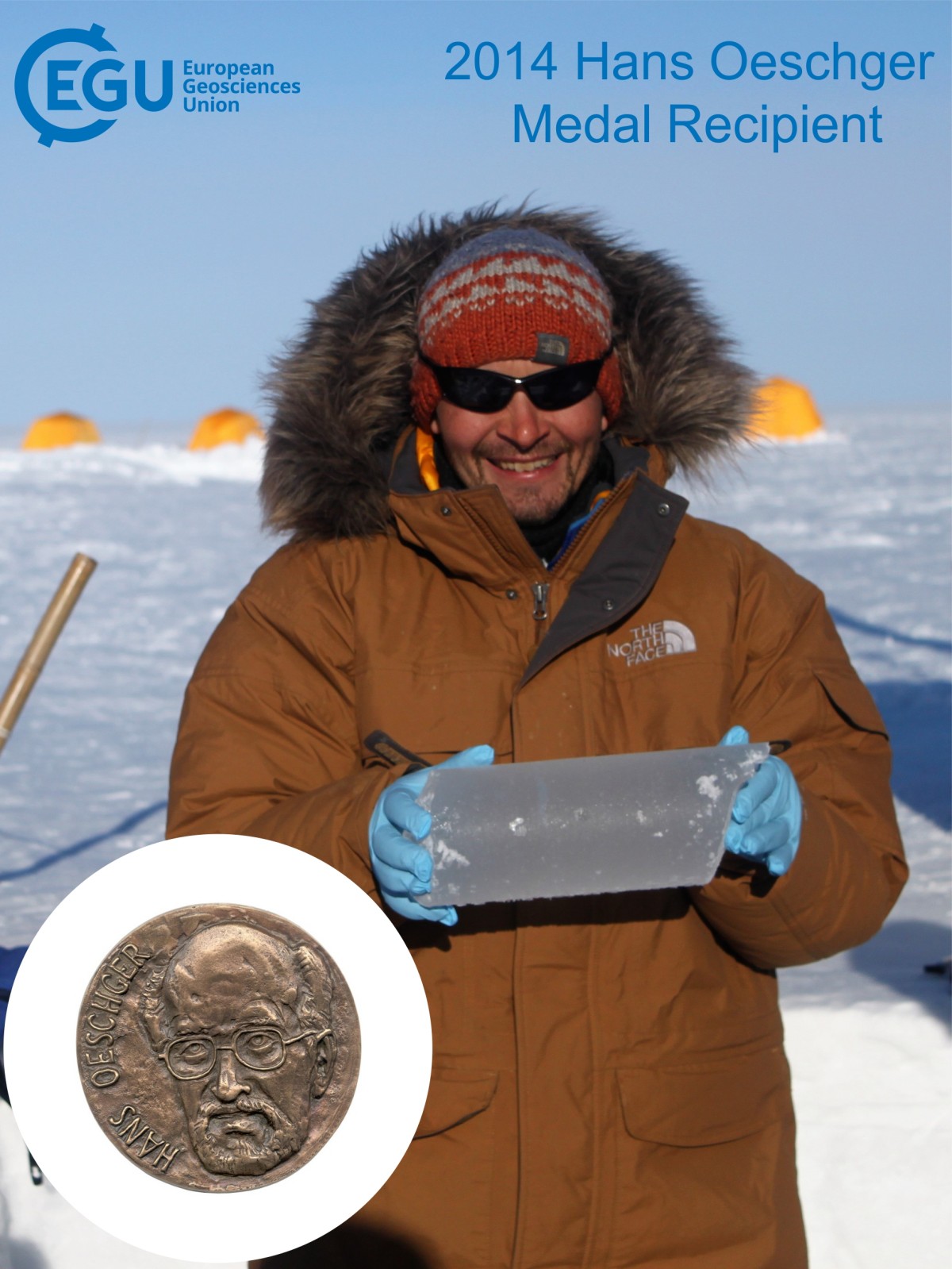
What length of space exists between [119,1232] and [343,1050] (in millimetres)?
275

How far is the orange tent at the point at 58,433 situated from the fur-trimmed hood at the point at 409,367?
16.6m

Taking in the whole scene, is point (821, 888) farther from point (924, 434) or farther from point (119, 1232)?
point (924, 434)

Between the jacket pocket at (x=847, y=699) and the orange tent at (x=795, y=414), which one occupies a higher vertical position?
the orange tent at (x=795, y=414)

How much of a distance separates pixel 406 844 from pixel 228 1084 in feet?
1.00

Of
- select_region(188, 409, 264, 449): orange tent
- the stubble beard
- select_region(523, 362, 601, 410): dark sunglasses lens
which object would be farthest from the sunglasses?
select_region(188, 409, 264, 449): orange tent

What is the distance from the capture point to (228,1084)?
1.42 m

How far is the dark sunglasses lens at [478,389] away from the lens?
1811mm

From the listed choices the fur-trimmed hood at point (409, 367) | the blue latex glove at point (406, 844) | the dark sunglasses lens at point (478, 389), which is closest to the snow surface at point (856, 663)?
the fur-trimmed hood at point (409, 367)

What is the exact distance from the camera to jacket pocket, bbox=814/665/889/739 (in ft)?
5.96

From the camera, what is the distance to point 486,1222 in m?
1.70

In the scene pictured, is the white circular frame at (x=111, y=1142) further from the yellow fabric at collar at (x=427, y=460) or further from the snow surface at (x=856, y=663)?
the snow surface at (x=856, y=663)

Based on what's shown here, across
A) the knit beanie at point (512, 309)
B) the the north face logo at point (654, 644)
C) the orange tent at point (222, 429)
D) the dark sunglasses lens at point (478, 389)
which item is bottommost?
the the north face logo at point (654, 644)

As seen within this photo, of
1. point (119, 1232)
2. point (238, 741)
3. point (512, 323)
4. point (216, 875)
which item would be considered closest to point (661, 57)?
point (512, 323)

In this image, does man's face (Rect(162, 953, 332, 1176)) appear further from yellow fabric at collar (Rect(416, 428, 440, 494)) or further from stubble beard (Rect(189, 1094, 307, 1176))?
yellow fabric at collar (Rect(416, 428, 440, 494))
